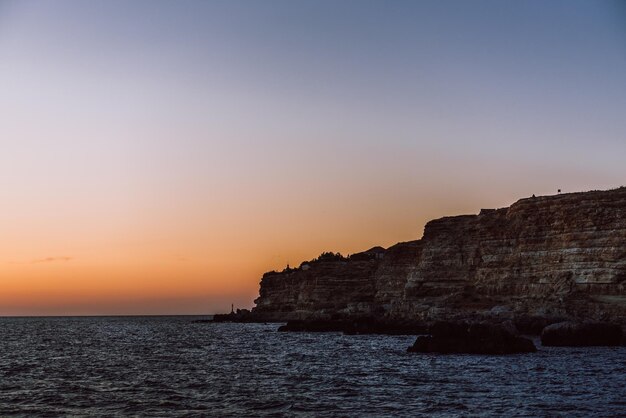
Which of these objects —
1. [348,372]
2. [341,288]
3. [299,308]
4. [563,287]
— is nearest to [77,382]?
[348,372]

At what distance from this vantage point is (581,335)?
172ft

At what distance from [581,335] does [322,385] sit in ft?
97.2

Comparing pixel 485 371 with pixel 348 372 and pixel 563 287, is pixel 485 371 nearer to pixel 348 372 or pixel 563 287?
pixel 348 372

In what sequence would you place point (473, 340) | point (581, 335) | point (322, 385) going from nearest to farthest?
point (322, 385) < point (473, 340) < point (581, 335)

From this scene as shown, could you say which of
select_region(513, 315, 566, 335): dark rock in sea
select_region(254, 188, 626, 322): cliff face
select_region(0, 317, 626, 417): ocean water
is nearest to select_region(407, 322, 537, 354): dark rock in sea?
select_region(0, 317, 626, 417): ocean water

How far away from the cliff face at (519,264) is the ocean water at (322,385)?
23.0 m

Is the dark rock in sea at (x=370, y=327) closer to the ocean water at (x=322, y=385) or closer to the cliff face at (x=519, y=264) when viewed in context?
the cliff face at (x=519, y=264)

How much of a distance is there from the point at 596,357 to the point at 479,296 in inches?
1695

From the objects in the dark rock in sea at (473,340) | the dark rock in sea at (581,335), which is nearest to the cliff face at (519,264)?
the dark rock in sea at (581,335)

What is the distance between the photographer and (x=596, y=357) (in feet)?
139

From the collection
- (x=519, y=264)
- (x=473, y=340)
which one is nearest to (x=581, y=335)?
(x=473, y=340)

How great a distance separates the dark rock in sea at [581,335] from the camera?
52.5m

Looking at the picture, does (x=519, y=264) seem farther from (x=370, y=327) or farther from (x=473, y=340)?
(x=473, y=340)

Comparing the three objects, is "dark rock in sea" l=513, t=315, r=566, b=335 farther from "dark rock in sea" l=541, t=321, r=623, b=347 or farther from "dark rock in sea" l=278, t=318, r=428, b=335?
"dark rock in sea" l=541, t=321, r=623, b=347
